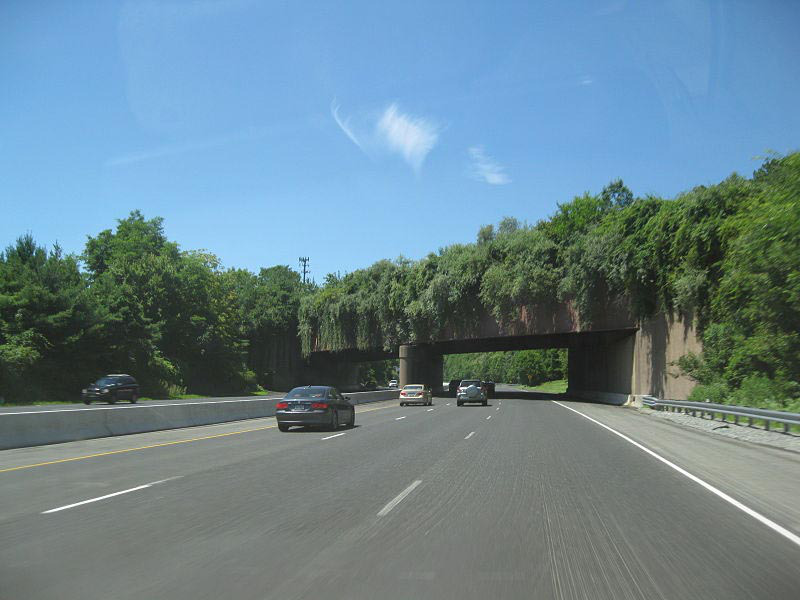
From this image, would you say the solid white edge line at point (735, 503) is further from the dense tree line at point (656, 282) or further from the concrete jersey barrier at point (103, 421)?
the concrete jersey barrier at point (103, 421)

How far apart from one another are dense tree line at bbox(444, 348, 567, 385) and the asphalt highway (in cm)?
10537

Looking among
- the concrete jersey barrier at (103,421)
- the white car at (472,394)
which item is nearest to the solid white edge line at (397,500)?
the concrete jersey barrier at (103,421)

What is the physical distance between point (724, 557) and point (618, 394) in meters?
41.1

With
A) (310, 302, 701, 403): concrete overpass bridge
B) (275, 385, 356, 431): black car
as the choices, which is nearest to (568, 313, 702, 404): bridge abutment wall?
(310, 302, 701, 403): concrete overpass bridge

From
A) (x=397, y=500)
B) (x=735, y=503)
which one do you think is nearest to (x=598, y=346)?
(x=735, y=503)

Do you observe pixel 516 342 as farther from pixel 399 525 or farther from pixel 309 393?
pixel 399 525

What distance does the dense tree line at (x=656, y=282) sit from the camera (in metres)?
28.2

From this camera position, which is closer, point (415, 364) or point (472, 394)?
point (472, 394)

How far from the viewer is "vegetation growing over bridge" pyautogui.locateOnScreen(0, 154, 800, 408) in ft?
96.8

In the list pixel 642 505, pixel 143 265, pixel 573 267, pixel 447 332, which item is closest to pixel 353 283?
pixel 447 332

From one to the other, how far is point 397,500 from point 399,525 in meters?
1.59

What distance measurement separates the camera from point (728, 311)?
1331 inches

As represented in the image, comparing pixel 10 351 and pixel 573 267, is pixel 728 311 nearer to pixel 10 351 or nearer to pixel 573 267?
pixel 573 267

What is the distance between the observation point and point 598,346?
187 feet
